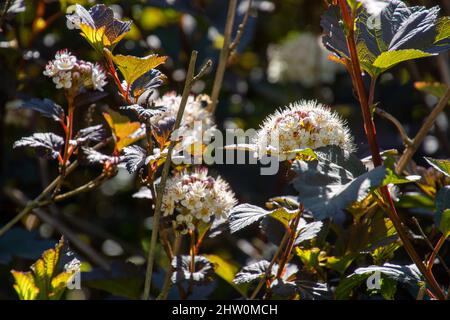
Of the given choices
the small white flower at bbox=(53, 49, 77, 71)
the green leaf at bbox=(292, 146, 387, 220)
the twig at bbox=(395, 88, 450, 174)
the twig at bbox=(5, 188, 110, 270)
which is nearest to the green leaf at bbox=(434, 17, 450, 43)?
the twig at bbox=(395, 88, 450, 174)

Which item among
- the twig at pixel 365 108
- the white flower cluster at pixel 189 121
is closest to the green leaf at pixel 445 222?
the twig at pixel 365 108

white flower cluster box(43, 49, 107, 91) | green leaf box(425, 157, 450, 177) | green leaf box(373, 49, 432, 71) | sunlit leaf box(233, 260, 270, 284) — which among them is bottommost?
sunlit leaf box(233, 260, 270, 284)

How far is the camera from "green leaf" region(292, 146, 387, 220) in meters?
0.83

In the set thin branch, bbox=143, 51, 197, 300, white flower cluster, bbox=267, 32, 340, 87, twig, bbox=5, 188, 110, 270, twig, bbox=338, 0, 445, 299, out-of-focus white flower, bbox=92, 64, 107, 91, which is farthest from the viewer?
white flower cluster, bbox=267, 32, 340, 87

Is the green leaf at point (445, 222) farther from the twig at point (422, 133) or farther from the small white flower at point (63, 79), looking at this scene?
the small white flower at point (63, 79)

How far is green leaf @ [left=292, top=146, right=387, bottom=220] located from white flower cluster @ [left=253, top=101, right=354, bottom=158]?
4 cm

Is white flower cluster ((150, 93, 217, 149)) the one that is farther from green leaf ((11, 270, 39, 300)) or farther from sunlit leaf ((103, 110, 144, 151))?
green leaf ((11, 270, 39, 300))

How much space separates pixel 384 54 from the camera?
0.96m

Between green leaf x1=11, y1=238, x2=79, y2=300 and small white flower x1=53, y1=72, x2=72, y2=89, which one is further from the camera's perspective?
small white flower x1=53, y1=72, x2=72, y2=89

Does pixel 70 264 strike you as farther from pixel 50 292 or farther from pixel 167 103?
pixel 167 103

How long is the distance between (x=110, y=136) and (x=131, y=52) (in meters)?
0.48

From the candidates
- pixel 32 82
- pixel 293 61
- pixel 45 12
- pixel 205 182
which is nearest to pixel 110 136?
pixel 205 182

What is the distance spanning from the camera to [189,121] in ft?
4.00

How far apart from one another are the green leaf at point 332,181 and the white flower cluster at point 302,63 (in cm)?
132
